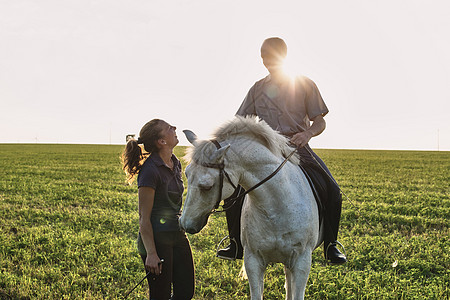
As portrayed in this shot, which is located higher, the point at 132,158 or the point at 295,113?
the point at 295,113

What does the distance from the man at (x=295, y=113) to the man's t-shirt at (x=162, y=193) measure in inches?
25.1

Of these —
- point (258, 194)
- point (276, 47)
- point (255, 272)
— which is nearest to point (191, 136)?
point (258, 194)

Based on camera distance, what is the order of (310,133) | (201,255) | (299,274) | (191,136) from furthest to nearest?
(201,255) < (310,133) < (299,274) < (191,136)

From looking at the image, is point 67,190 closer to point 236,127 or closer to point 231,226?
Result: point 231,226

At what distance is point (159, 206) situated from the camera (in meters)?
3.48

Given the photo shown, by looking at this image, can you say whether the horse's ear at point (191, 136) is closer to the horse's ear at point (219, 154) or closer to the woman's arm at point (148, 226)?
the horse's ear at point (219, 154)

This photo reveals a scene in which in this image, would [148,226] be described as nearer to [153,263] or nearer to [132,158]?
[153,263]

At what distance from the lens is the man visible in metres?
3.70

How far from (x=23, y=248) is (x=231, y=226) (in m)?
5.17

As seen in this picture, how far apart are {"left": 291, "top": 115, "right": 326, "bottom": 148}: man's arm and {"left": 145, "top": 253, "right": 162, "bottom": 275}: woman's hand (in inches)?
66.7

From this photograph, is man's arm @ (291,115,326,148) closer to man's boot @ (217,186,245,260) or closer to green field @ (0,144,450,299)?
man's boot @ (217,186,245,260)

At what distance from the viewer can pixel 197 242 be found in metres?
7.50

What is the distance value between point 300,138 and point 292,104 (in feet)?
1.60

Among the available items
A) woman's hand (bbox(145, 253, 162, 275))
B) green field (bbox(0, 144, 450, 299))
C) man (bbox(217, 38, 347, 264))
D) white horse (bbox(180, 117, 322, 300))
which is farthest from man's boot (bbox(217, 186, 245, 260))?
green field (bbox(0, 144, 450, 299))
